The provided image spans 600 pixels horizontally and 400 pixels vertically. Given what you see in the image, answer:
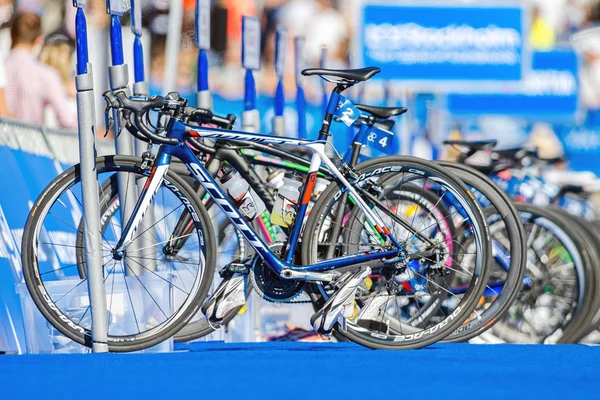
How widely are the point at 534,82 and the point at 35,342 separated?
483 inches

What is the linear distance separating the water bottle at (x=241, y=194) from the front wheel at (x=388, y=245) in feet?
0.91

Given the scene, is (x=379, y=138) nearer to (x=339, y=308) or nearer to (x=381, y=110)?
(x=381, y=110)

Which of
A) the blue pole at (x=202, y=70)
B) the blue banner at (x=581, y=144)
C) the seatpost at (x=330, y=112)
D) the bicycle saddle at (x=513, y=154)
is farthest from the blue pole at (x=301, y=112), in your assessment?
the blue banner at (x=581, y=144)

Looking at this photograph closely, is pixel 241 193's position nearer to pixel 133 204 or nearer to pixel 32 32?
pixel 133 204

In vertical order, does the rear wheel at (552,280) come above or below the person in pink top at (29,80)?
below

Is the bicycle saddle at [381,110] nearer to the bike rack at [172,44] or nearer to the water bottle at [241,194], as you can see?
the water bottle at [241,194]

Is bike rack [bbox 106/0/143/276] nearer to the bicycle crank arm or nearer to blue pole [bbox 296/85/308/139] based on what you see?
the bicycle crank arm

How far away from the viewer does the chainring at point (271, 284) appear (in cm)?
494

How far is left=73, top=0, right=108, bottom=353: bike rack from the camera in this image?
15.5 ft

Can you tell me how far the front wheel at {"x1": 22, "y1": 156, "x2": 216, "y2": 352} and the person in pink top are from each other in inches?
43.1

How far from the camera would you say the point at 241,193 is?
508 cm

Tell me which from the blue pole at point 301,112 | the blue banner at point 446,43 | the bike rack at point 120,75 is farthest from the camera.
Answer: the blue banner at point 446,43

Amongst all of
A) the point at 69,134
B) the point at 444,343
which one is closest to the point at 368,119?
the point at 444,343

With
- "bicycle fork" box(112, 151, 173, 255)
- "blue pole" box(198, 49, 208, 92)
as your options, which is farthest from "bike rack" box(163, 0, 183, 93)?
"bicycle fork" box(112, 151, 173, 255)
